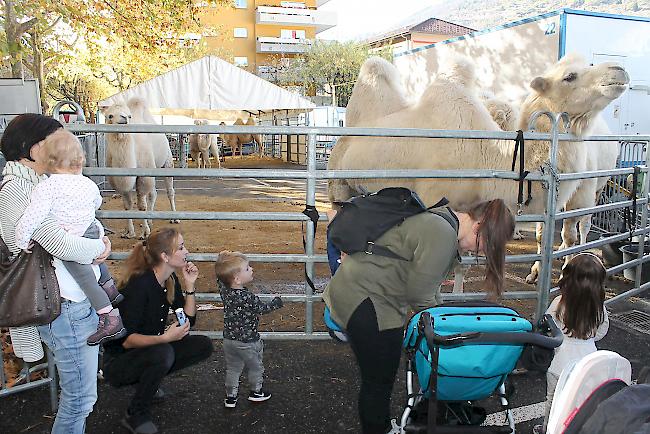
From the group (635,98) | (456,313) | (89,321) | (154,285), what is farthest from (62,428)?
(635,98)

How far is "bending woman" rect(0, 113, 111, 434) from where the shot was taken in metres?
2.72

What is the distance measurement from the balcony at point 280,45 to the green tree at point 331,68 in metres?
9.89

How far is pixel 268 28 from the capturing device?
6162 centimetres

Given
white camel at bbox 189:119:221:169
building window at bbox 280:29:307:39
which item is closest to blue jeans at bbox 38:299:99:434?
white camel at bbox 189:119:221:169

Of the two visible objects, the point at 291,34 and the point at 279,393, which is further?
the point at 291,34

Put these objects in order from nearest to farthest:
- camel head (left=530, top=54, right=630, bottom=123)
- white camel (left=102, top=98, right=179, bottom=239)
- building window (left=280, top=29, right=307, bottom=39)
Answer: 1. camel head (left=530, top=54, right=630, bottom=123)
2. white camel (left=102, top=98, right=179, bottom=239)
3. building window (left=280, top=29, right=307, bottom=39)

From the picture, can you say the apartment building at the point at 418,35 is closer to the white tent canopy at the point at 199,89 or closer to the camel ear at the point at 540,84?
the white tent canopy at the point at 199,89

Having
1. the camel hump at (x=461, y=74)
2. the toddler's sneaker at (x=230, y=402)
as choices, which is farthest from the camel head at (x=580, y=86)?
the toddler's sneaker at (x=230, y=402)

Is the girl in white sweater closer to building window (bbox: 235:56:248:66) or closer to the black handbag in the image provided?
the black handbag

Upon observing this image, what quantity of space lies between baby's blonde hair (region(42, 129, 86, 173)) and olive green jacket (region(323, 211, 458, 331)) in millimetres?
1403

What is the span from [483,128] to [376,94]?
7.00 feet

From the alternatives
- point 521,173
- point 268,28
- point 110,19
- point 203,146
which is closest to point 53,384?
point 521,173

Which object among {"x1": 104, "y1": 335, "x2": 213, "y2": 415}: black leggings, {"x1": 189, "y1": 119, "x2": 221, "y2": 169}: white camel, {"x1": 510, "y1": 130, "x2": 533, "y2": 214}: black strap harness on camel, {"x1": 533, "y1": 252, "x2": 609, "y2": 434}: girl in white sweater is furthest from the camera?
{"x1": 189, "y1": 119, "x2": 221, "y2": 169}: white camel

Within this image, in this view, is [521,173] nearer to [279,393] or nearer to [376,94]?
[279,393]
